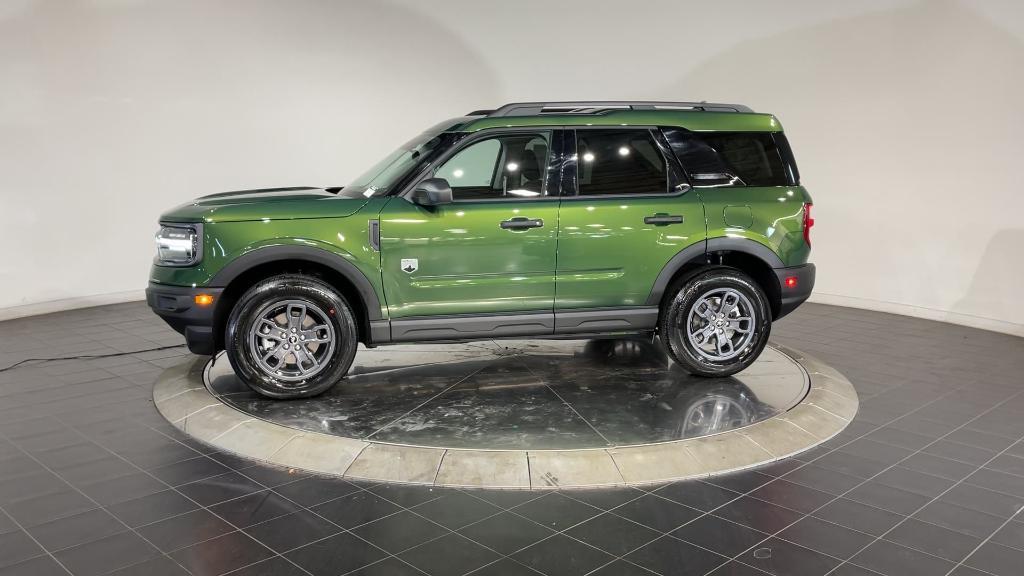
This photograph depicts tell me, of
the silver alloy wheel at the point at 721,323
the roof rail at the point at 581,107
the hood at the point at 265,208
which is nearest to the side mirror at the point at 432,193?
the hood at the point at 265,208

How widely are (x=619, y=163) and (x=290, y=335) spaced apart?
2591 millimetres

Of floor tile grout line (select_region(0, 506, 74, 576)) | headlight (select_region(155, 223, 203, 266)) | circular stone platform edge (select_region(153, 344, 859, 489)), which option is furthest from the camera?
headlight (select_region(155, 223, 203, 266))

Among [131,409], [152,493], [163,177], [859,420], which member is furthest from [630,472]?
[163,177]

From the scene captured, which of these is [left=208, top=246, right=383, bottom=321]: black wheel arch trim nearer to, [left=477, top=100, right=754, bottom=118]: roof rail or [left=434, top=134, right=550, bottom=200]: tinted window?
[left=434, top=134, right=550, bottom=200]: tinted window

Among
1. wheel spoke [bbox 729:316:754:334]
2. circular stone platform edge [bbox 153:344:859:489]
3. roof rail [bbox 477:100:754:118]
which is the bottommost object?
circular stone platform edge [bbox 153:344:859:489]

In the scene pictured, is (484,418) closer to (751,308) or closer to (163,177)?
(751,308)

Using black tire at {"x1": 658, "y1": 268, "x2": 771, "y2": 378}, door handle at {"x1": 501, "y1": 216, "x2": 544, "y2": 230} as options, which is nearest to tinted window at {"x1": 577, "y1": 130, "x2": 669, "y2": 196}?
Answer: door handle at {"x1": 501, "y1": 216, "x2": 544, "y2": 230}

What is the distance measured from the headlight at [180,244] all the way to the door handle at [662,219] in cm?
302

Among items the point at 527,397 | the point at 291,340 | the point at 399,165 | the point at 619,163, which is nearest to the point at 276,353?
the point at 291,340

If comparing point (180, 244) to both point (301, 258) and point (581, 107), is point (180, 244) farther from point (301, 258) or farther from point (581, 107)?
point (581, 107)

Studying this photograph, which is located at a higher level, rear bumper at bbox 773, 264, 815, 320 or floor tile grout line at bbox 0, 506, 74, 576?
rear bumper at bbox 773, 264, 815, 320

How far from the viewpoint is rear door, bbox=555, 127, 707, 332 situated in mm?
5441

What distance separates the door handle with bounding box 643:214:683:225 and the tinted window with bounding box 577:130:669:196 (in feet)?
0.67

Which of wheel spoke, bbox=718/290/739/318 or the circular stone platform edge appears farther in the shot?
wheel spoke, bbox=718/290/739/318
